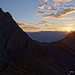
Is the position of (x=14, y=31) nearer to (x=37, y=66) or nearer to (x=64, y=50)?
(x=37, y=66)

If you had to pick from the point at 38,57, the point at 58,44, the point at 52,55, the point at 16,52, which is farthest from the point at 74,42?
the point at 16,52

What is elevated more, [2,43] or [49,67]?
[2,43]

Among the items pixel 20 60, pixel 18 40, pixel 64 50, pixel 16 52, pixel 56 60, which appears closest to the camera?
pixel 20 60

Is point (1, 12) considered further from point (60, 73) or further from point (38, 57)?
point (60, 73)

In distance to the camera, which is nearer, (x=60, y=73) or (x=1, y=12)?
(x=60, y=73)

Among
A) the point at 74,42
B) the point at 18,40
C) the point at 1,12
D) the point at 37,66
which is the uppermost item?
the point at 1,12

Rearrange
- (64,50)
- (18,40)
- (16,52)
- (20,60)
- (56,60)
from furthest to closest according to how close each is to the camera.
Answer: (64,50), (56,60), (18,40), (16,52), (20,60)
